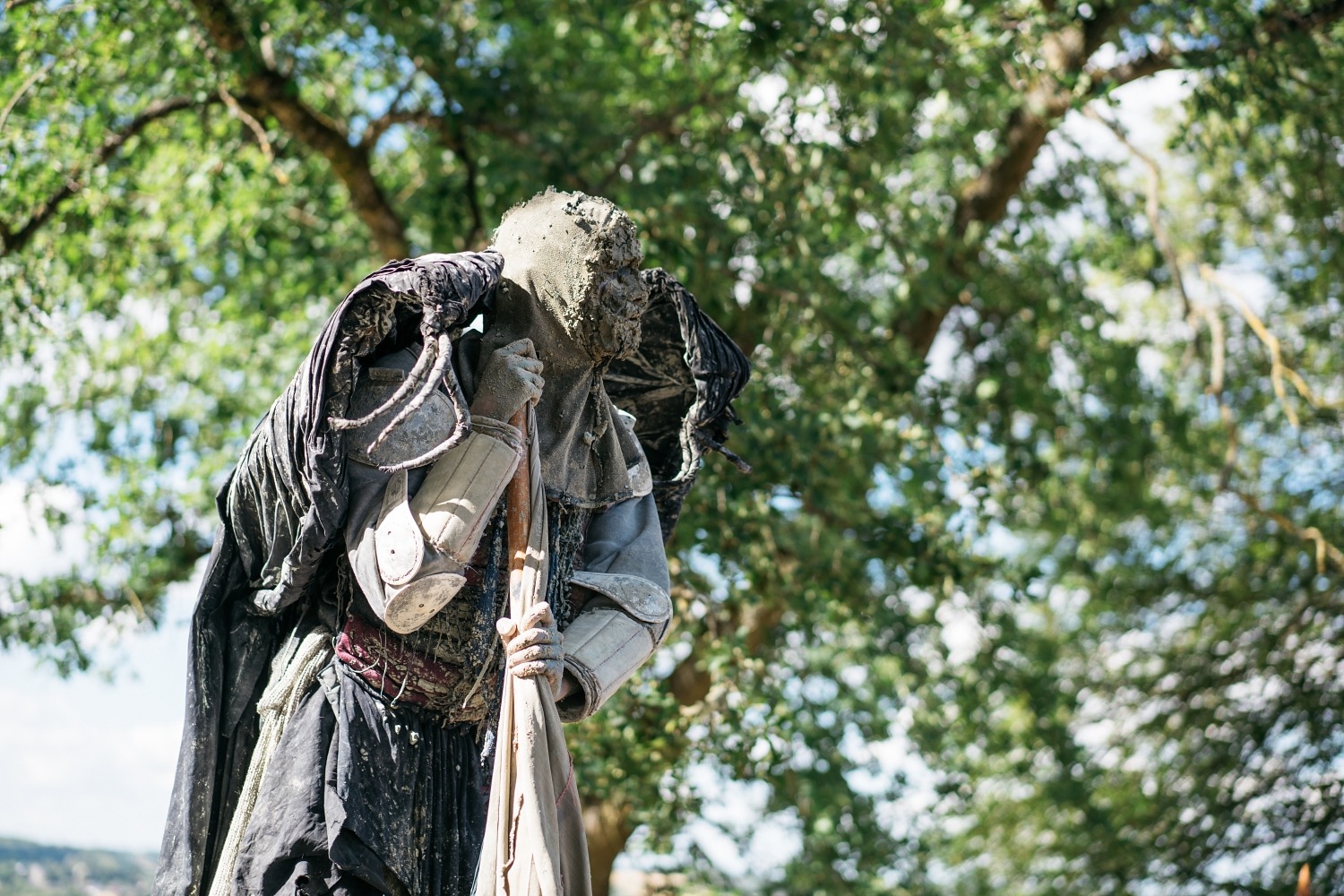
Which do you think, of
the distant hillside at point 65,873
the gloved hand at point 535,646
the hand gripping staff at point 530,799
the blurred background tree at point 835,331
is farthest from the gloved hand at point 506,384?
the distant hillside at point 65,873

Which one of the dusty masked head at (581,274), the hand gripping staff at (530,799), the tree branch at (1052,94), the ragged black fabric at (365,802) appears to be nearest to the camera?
the hand gripping staff at (530,799)

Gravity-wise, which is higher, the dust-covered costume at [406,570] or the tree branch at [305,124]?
the tree branch at [305,124]

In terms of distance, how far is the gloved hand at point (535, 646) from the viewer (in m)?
2.94

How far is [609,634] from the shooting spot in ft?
10.5

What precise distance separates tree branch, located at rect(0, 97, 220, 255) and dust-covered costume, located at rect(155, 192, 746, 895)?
3.87 meters

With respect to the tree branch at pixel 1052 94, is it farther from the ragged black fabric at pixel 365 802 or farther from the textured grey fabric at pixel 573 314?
the ragged black fabric at pixel 365 802

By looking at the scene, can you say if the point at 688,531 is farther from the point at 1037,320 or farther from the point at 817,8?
the point at 1037,320

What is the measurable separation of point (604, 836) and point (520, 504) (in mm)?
4994

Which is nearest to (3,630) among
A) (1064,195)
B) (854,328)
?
(854,328)

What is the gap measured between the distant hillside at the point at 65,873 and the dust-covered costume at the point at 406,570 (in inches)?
308

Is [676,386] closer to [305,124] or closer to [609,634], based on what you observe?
[609,634]

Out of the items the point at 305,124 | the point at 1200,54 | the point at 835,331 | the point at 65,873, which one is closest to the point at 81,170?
the point at 305,124

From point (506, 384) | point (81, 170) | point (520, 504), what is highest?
point (81, 170)

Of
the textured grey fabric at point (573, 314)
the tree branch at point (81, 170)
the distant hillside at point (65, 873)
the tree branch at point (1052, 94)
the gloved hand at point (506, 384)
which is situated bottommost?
the gloved hand at point (506, 384)
